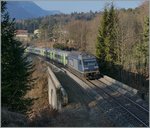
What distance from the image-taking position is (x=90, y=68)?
40.0m

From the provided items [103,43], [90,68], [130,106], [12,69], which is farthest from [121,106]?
[103,43]

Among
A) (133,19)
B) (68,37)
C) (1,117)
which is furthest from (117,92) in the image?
(68,37)

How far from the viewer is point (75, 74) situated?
44031 millimetres

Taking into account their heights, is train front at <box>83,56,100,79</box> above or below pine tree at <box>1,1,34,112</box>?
below

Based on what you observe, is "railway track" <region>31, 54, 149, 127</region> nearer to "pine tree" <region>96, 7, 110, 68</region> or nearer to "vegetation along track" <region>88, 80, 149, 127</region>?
"vegetation along track" <region>88, 80, 149, 127</region>

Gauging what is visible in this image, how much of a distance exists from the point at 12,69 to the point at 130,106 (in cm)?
796

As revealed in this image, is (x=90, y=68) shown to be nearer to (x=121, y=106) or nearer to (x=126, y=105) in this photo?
(x=126, y=105)

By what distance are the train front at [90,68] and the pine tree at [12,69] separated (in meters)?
15.5

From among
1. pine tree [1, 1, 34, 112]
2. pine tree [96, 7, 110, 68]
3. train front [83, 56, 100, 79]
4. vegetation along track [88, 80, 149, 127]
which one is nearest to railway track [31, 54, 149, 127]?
vegetation along track [88, 80, 149, 127]

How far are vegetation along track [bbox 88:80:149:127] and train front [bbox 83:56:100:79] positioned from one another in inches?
242

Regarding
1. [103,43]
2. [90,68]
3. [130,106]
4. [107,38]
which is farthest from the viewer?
[103,43]

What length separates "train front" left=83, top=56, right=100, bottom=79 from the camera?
39575 millimetres

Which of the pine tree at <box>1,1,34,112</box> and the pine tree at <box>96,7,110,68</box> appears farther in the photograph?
the pine tree at <box>96,7,110,68</box>

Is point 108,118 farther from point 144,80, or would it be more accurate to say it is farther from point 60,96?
point 144,80
